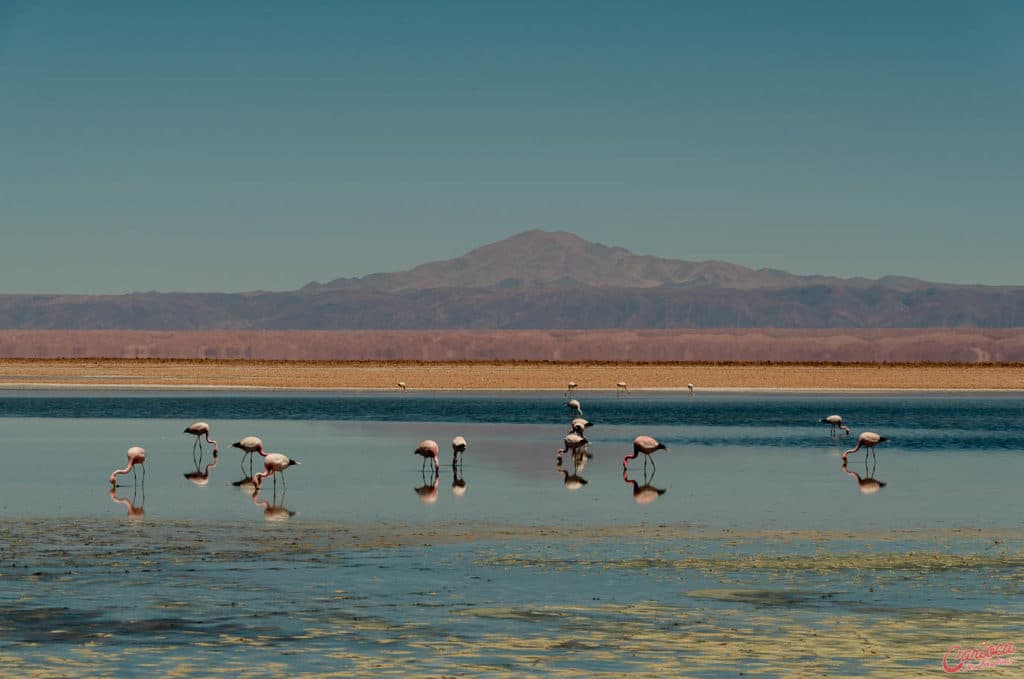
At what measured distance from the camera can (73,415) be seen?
5734 cm

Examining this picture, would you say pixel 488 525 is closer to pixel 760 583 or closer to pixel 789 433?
pixel 760 583

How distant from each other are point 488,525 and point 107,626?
901 cm

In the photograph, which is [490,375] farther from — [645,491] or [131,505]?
[131,505]

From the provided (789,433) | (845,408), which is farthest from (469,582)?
(845,408)

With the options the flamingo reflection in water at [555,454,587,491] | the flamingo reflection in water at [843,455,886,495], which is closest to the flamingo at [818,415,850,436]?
the flamingo reflection in water at [843,455,886,495]

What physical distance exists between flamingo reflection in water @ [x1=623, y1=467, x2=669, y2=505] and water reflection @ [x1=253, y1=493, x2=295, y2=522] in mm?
6435

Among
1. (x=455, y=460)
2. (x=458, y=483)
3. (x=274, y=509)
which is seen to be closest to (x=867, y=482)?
(x=458, y=483)

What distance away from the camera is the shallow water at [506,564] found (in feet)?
44.2

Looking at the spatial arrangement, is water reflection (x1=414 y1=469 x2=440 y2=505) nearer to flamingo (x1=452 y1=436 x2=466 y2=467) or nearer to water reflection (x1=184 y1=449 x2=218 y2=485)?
flamingo (x1=452 y1=436 x2=466 y2=467)

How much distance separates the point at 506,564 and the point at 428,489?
32.9 feet

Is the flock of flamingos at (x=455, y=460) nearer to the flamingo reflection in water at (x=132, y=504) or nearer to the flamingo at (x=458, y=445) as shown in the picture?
the flamingo at (x=458, y=445)
